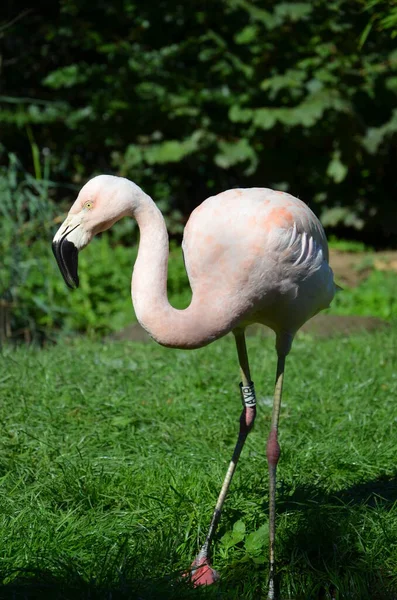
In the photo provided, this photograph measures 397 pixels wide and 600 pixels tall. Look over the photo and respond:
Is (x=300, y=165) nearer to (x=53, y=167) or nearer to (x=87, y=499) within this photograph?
(x=53, y=167)

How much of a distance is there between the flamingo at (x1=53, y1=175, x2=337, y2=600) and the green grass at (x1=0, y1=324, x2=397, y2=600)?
0.17 m

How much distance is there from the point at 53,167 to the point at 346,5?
11.9ft

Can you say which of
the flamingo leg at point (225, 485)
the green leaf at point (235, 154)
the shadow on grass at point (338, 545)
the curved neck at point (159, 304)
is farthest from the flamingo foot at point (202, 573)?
the green leaf at point (235, 154)

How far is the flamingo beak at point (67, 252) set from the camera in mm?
2740

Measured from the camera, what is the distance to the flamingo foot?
9.00 feet

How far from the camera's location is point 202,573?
2809mm

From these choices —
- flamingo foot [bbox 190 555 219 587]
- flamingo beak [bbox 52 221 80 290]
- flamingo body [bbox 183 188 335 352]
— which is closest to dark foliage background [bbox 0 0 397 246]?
flamingo body [bbox 183 188 335 352]

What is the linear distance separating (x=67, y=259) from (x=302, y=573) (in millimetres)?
1366

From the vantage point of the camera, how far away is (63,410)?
4.17 m

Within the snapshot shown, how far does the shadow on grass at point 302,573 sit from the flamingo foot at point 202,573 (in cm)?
4

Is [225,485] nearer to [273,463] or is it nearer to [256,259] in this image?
[273,463]

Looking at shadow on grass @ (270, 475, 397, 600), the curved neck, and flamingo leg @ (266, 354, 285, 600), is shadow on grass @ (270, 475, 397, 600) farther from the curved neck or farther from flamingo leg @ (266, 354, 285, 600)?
the curved neck

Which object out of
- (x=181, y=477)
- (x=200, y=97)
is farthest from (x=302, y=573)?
(x=200, y=97)

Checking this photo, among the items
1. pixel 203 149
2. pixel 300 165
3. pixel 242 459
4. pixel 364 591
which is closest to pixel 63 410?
pixel 242 459
